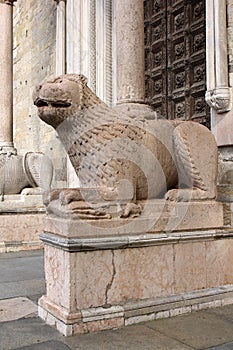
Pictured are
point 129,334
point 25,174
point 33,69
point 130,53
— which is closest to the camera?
point 129,334

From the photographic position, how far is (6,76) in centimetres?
702

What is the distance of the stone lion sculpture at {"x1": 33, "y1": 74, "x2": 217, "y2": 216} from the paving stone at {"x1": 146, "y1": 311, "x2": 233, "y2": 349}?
Result: 0.77 meters

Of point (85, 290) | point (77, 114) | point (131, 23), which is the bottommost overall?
point (85, 290)

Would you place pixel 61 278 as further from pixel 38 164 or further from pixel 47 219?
pixel 38 164

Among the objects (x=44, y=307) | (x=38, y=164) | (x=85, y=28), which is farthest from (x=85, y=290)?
(x=85, y=28)

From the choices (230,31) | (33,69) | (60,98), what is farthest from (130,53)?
(33,69)

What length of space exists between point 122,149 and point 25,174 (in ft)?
11.9

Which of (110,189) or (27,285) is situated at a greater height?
(110,189)

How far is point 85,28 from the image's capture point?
328 inches

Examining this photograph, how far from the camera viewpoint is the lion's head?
2.76m

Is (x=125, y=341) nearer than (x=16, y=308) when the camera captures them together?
Yes

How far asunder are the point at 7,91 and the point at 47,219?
4723mm

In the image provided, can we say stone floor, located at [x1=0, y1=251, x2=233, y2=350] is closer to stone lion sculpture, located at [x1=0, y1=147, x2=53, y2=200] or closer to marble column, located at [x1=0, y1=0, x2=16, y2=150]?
stone lion sculpture, located at [x1=0, y1=147, x2=53, y2=200]

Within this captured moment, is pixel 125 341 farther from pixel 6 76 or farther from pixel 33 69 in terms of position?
pixel 33 69
